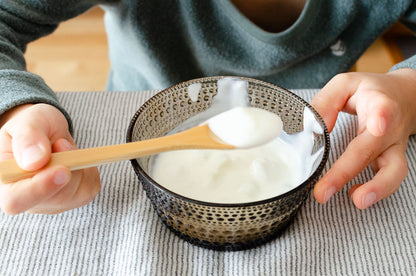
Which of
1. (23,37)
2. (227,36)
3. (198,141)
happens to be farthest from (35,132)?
(227,36)

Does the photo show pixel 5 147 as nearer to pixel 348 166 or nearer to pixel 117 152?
pixel 117 152

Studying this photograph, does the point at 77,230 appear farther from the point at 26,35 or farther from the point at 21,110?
the point at 26,35

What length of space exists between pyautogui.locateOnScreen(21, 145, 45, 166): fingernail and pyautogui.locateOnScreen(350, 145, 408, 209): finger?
11.2 inches

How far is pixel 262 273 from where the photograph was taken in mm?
349

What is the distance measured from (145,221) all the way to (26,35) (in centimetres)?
35

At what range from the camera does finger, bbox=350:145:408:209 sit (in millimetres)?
385

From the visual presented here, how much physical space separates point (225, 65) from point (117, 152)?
0.41m

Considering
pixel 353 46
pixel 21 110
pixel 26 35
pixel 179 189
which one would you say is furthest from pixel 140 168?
pixel 353 46

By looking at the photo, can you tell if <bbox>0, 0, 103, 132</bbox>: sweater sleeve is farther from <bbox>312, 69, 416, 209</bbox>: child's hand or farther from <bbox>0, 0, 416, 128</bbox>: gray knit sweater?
<bbox>312, 69, 416, 209</bbox>: child's hand

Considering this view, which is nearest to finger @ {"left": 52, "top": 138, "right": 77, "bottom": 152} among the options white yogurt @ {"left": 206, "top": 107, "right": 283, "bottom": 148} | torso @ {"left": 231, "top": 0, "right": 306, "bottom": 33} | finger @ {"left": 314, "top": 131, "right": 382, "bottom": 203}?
white yogurt @ {"left": 206, "top": 107, "right": 283, "bottom": 148}

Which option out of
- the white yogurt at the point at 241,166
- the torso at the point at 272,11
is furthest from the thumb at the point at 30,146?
the torso at the point at 272,11

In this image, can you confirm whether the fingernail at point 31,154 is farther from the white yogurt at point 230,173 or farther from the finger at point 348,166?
the finger at point 348,166

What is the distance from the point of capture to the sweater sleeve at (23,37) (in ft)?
1.37

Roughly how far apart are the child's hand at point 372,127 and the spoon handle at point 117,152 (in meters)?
0.12
